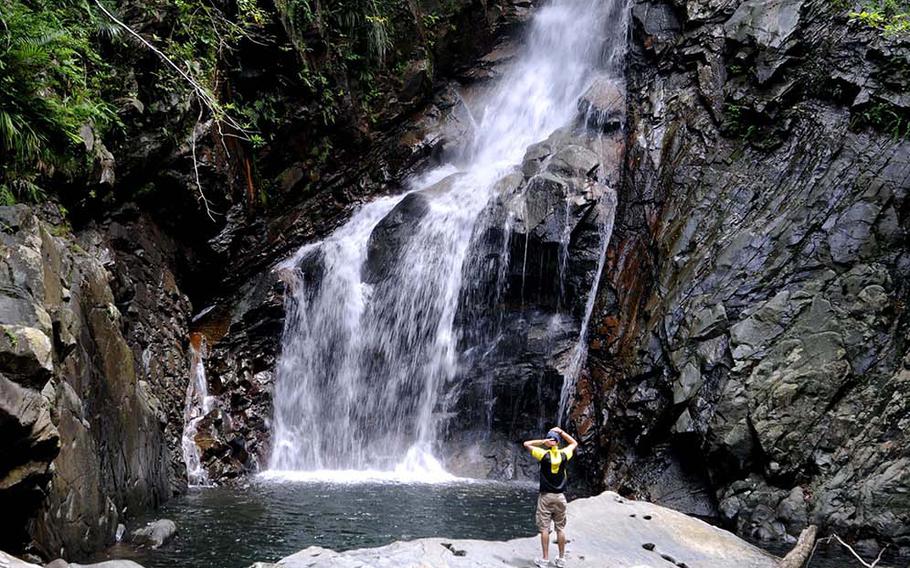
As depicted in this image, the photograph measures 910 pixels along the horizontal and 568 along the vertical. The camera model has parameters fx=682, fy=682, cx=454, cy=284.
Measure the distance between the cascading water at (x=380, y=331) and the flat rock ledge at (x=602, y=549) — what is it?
22.6ft

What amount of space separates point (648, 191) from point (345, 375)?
909 centimetres

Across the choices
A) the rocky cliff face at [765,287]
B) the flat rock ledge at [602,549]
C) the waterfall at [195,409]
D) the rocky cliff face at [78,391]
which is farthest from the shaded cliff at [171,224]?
the rocky cliff face at [765,287]

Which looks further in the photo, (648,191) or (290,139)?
(290,139)

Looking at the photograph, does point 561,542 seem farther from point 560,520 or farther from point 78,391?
point 78,391

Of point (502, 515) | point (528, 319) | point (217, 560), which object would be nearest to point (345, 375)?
point (528, 319)

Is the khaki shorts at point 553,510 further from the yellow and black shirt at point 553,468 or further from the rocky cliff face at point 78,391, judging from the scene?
the rocky cliff face at point 78,391

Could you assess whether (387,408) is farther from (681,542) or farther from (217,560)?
(681,542)

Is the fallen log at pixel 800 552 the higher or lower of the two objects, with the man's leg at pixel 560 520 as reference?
lower

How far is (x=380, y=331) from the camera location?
17969 mm

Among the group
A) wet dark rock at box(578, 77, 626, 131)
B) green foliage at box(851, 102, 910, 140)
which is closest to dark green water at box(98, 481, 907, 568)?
green foliage at box(851, 102, 910, 140)

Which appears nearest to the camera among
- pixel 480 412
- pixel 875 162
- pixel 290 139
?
pixel 875 162

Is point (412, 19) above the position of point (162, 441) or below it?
above

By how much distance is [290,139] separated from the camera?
19.4 metres

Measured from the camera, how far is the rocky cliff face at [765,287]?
1184 cm
